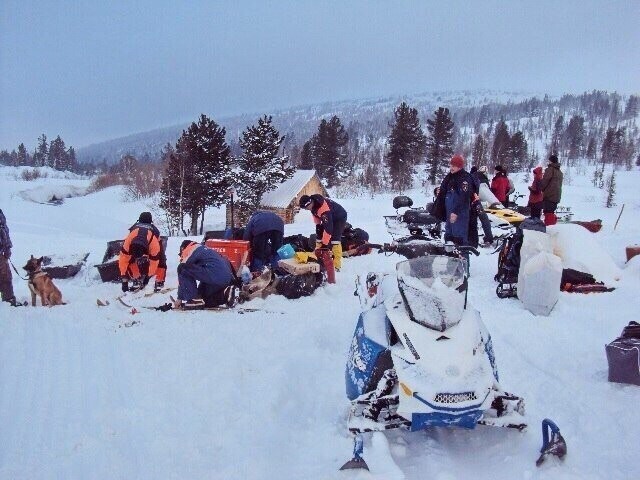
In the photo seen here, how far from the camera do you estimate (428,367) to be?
2613 mm

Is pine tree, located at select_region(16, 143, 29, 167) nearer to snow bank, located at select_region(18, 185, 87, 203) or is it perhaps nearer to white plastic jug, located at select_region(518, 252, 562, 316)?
snow bank, located at select_region(18, 185, 87, 203)

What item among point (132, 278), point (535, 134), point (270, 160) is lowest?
point (132, 278)

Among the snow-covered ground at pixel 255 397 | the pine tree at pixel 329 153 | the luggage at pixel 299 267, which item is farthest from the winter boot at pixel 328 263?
the pine tree at pixel 329 153

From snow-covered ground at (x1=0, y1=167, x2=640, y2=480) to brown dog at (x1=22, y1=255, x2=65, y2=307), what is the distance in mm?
1086

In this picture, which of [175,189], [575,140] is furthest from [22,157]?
[575,140]

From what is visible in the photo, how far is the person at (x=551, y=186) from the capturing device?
985cm

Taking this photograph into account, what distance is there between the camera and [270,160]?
2917 centimetres

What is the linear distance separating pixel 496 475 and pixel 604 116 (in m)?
148

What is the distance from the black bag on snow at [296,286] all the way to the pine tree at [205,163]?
75.1 feet

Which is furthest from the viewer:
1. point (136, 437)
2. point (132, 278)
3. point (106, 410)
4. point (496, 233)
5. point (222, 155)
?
point (222, 155)

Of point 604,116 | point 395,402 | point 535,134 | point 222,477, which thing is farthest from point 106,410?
point 604,116

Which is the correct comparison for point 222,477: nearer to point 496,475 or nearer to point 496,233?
point 496,475

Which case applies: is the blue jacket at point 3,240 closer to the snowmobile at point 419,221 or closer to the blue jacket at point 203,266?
the blue jacket at point 203,266

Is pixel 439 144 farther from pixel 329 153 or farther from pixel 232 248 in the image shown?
pixel 232 248
